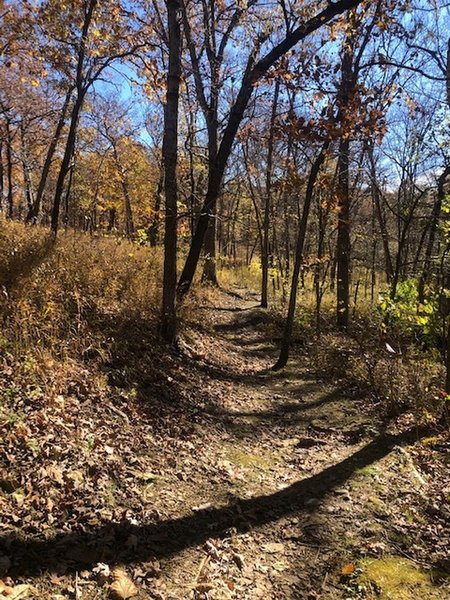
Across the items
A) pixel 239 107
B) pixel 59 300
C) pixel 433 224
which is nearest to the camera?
pixel 59 300

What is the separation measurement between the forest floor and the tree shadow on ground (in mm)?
11

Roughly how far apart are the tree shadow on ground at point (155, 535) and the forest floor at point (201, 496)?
0.4 inches

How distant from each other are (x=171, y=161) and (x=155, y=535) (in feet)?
18.0

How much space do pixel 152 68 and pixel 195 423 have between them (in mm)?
8554

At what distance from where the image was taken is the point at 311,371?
9047 millimetres

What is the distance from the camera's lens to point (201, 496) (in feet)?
13.8

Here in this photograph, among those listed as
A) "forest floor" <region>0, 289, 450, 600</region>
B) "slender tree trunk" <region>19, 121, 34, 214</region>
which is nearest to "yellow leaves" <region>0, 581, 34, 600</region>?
"forest floor" <region>0, 289, 450, 600</region>

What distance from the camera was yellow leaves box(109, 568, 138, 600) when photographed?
285 cm

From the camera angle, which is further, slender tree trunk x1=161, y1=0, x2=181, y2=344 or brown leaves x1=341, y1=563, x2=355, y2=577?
slender tree trunk x1=161, y1=0, x2=181, y2=344

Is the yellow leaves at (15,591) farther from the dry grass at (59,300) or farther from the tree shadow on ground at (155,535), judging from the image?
the dry grass at (59,300)

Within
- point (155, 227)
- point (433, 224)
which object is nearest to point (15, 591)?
point (433, 224)

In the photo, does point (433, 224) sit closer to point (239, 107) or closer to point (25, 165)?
point (239, 107)

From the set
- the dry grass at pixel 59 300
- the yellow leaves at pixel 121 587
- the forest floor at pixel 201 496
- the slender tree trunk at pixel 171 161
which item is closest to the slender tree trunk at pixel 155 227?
Result: the slender tree trunk at pixel 171 161

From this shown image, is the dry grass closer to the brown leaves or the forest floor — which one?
the forest floor
